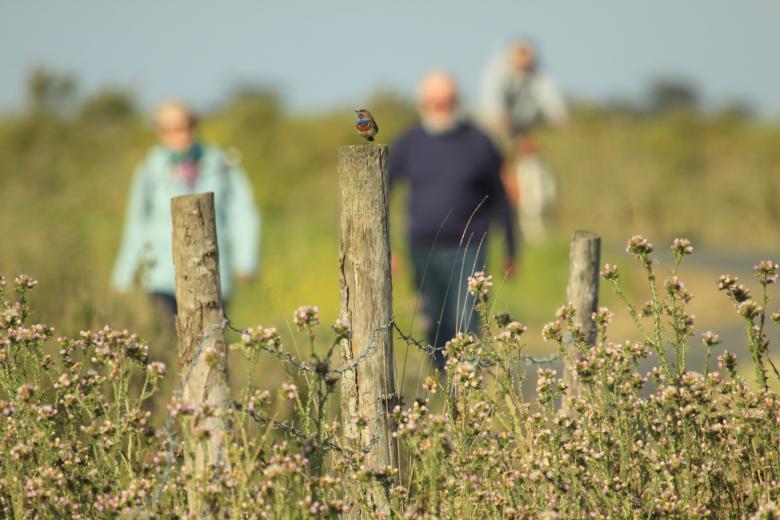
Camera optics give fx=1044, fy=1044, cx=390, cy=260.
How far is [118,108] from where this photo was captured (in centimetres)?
3033

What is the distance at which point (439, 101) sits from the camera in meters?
7.56

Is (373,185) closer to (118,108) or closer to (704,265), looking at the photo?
(704,265)

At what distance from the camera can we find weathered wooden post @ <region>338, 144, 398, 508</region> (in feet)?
13.6

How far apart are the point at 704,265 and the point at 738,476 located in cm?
1272

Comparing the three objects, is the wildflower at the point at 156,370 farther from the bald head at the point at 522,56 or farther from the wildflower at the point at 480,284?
the bald head at the point at 522,56

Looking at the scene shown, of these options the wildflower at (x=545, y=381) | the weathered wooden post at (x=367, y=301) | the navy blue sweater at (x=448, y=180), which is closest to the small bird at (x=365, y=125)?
the weathered wooden post at (x=367, y=301)

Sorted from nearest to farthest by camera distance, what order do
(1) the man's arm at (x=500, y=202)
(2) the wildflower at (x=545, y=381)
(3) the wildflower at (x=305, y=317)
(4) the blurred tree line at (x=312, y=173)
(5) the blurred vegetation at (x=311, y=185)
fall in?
1. (3) the wildflower at (x=305, y=317)
2. (2) the wildflower at (x=545, y=381)
3. (1) the man's arm at (x=500, y=202)
4. (5) the blurred vegetation at (x=311, y=185)
5. (4) the blurred tree line at (x=312, y=173)

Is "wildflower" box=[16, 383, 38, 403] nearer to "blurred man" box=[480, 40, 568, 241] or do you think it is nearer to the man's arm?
the man's arm

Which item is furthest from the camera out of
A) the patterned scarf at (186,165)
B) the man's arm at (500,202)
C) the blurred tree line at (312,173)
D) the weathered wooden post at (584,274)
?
the blurred tree line at (312,173)

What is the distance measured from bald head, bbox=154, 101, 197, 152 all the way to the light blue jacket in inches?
4.0

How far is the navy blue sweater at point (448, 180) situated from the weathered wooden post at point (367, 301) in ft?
10.5

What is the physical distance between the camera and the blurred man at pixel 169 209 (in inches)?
289

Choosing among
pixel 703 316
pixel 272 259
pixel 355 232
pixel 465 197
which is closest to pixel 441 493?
pixel 355 232

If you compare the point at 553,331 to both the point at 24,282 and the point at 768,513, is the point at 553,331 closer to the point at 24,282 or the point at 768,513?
the point at 768,513
